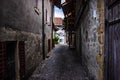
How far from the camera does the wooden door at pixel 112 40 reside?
9.99 feet

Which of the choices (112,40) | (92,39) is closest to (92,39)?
(92,39)

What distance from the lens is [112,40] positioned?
→ 10.9 ft

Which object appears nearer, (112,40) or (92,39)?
(112,40)

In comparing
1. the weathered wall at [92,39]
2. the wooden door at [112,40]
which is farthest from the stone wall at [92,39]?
the wooden door at [112,40]

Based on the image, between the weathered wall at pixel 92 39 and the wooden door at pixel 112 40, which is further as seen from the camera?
the weathered wall at pixel 92 39

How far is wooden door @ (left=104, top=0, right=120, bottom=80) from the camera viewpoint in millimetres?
3046

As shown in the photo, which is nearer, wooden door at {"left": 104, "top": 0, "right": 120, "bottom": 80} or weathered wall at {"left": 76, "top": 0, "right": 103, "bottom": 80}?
wooden door at {"left": 104, "top": 0, "right": 120, "bottom": 80}

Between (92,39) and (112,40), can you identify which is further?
(92,39)

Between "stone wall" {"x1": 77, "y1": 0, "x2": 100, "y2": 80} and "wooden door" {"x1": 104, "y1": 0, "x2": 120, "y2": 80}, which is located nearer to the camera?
"wooden door" {"x1": 104, "y1": 0, "x2": 120, "y2": 80}

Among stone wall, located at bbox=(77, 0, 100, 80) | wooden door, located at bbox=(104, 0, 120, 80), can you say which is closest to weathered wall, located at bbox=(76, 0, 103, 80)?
stone wall, located at bbox=(77, 0, 100, 80)

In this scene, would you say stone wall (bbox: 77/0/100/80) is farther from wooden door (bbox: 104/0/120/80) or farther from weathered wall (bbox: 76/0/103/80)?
wooden door (bbox: 104/0/120/80)

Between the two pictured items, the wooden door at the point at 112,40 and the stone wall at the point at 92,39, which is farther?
the stone wall at the point at 92,39

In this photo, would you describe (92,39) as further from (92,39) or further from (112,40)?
(112,40)

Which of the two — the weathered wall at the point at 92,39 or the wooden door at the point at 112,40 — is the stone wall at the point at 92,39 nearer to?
the weathered wall at the point at 92,39
